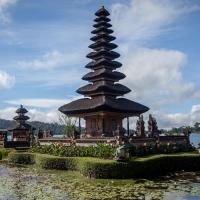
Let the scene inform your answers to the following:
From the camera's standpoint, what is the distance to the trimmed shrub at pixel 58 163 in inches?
1117

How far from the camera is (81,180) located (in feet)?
76.1

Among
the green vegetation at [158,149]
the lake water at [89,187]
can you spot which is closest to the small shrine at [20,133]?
the green vegetation at [158,149]

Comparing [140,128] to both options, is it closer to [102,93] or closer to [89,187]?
[102,93]

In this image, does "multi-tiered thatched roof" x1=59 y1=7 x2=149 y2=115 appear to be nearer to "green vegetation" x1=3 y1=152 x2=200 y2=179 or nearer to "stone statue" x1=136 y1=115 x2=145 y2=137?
"stone statue" x1=136 y1=115 x2=145 y2=137

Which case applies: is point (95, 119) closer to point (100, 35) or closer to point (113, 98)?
point (113, 98)

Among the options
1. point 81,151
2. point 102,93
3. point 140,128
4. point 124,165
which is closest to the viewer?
point 124,165

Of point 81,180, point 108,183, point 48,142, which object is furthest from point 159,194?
point 48,142

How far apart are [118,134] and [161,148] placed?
369 cm

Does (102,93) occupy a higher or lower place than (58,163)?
higher

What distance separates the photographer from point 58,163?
2933 cm

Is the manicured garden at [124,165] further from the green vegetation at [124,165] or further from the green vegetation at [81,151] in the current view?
the green vegetation at [81,151]

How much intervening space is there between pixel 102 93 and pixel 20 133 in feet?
51.4

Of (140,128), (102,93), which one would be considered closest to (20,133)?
(102,93)

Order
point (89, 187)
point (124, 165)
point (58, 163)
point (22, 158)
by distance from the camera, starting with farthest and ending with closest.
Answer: point (22, 158) < point (58, 163) < point (124, 165) < point (89, 187)
